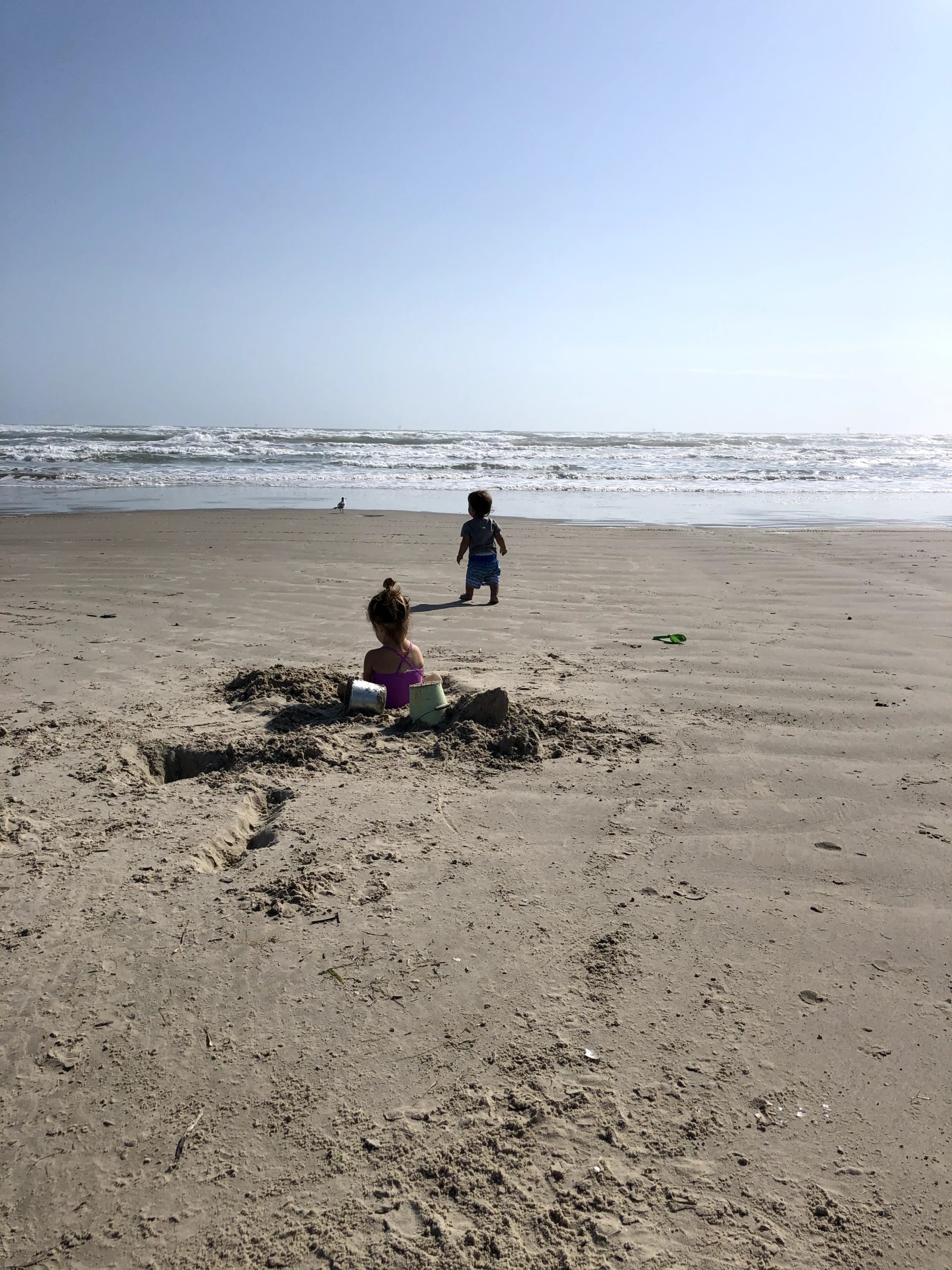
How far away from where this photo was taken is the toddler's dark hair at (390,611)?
4641 mm

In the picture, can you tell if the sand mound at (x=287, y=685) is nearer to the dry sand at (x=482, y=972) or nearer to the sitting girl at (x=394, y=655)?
the dry sand at (x=482, y=972)

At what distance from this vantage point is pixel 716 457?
32.1 metres

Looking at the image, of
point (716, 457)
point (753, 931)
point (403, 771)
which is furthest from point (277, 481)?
point (753, 931)

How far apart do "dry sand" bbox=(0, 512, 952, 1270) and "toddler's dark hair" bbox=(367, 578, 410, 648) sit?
608 mm

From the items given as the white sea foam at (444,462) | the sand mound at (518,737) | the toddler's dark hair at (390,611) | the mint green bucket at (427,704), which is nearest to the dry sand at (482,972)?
the sand mound at (518,737)

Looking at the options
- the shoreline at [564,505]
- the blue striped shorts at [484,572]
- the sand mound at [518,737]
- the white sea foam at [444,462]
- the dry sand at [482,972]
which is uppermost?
the white sea foam at [444,462]

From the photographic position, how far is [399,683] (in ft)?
15.8

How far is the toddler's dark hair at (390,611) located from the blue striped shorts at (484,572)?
345 cm

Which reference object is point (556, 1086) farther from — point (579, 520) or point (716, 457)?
point (716, 457)

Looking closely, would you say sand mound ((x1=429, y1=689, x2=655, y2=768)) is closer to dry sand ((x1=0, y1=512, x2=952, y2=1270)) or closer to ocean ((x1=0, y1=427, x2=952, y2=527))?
dry sand ((x1=0, y1=512, x2=952, y2=1270))

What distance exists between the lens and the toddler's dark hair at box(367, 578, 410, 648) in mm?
4641

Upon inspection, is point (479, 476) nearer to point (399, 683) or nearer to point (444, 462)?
point (444, 462)

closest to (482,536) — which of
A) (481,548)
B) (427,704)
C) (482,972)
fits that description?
(481,548)

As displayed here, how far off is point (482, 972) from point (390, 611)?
2.45 meters
